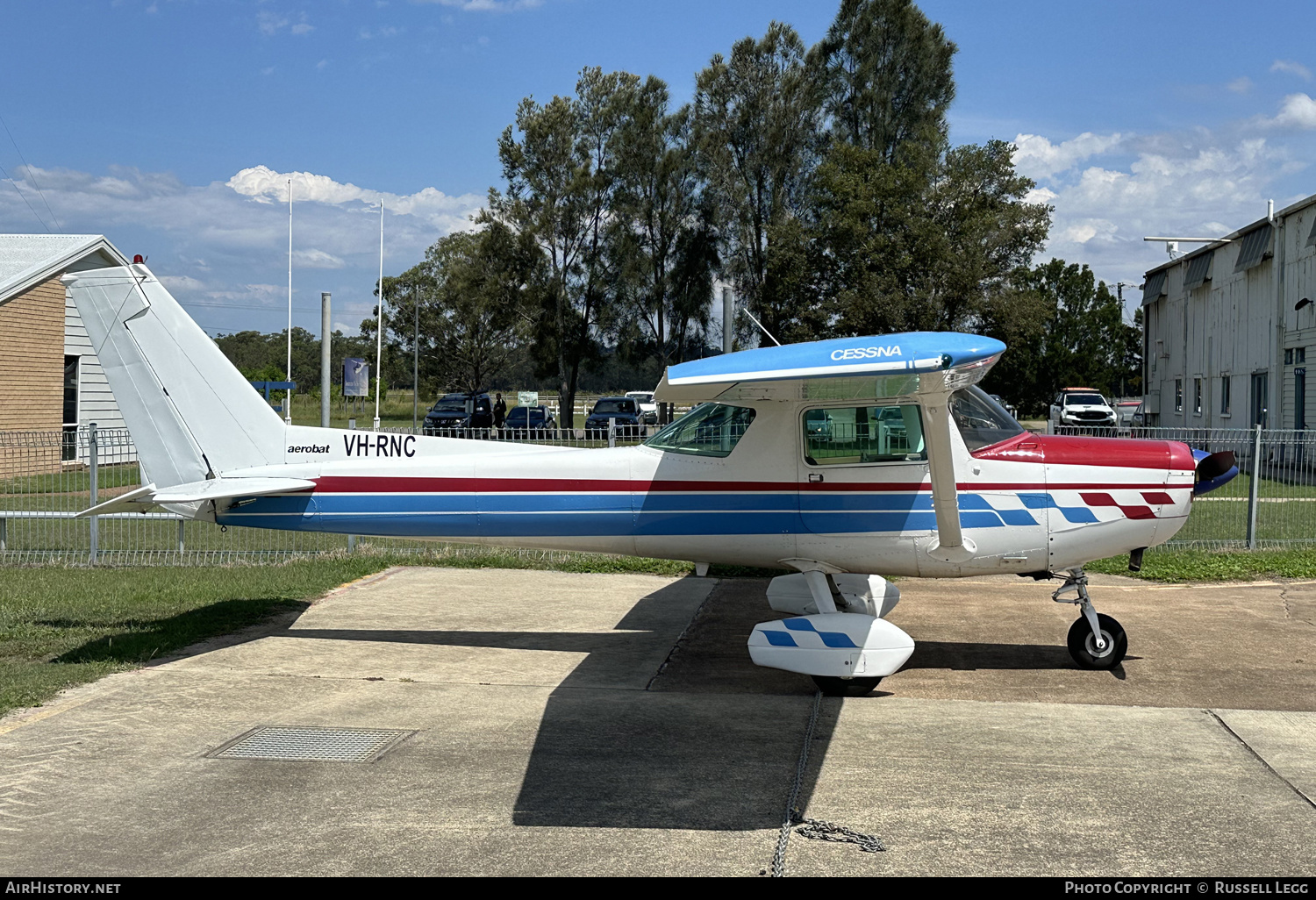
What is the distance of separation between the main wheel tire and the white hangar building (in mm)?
20447

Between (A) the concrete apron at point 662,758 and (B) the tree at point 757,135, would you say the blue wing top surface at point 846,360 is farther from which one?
(B) the tree at point 757,135

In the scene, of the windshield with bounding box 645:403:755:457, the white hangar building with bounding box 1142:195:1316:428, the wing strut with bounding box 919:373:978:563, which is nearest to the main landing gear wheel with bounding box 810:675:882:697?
the wing strut with bounding box 919:373:978:563

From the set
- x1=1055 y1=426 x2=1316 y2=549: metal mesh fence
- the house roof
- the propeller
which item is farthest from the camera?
the house roof

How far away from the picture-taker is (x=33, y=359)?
2195cm

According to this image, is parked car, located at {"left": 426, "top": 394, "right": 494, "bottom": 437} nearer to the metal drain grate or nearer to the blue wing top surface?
the metal drain grate

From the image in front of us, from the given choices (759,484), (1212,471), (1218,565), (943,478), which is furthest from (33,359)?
(1212,471)

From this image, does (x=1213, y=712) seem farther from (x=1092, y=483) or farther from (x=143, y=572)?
(x=143, y=572)

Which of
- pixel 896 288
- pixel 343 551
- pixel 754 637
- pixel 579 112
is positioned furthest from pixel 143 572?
pixel 579 112

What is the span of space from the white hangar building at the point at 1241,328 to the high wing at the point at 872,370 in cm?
2188

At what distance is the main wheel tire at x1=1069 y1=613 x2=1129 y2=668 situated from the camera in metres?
7.32

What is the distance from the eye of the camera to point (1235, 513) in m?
14.6

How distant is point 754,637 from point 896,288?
86.0 feet

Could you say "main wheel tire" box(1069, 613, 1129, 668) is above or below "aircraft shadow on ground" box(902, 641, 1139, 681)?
above

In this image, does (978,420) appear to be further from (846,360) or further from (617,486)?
(617,486)
